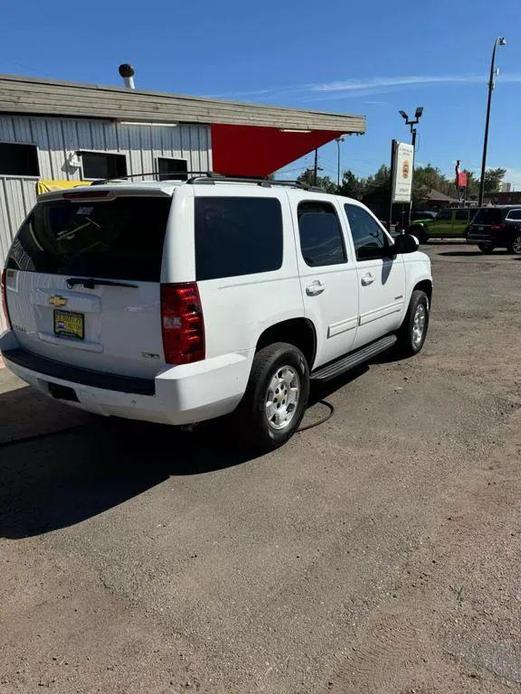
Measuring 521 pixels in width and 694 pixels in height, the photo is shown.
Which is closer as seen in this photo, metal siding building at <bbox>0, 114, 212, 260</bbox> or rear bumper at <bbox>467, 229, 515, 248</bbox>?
metal siding building at <bbox>0, 114, 212, 260</bbox>

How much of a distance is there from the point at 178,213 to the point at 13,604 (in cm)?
227

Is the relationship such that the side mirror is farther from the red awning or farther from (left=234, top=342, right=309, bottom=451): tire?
the red awning

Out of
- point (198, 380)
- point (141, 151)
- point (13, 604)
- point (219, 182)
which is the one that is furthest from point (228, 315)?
point (141, 151)

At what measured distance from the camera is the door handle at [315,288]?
174 inches

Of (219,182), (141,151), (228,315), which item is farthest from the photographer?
(141,151)

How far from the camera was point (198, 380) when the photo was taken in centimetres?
338

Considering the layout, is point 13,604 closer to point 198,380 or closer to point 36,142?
point 198,380

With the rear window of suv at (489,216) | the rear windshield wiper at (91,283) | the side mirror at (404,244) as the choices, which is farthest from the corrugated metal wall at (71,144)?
the rear window of suv at (489,216)

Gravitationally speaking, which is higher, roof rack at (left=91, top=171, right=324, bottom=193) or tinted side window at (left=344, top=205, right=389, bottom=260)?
roof rack at (left=91, top=171, right=324, bottom=193)

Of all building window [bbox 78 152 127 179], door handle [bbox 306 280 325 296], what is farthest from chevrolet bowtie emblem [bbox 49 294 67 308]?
building window [bbox 78 152 127 179]

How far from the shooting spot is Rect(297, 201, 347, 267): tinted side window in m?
4.53

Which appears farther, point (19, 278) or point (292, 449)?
point (292, 449)

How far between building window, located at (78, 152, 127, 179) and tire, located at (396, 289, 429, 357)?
15.8ft

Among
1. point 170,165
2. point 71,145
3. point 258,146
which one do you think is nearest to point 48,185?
point 71,145
